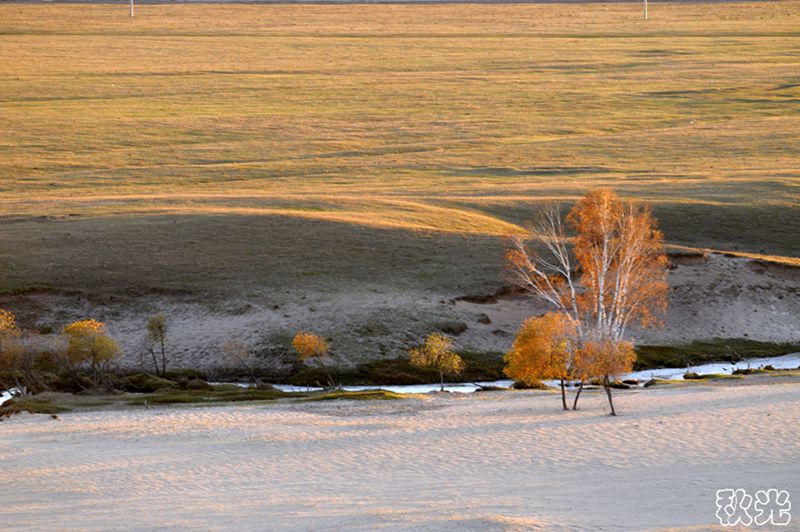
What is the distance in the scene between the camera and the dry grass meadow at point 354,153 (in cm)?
5884

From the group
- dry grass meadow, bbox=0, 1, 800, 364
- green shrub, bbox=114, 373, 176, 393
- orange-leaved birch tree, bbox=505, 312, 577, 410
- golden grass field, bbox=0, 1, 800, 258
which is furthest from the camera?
golden grass field, bbox=0, 1, 800, 258

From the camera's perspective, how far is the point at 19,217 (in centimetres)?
6681

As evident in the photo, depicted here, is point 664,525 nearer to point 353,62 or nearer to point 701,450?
point 701,450

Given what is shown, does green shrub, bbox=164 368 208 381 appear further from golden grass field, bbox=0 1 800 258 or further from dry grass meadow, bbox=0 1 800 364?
golden grass field, bbox=0 1 800 258

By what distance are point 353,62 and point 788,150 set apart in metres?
80.0

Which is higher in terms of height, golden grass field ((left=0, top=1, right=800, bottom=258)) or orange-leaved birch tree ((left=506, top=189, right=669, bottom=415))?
golden grass field ((left=0, top=1, right=800, bottom=258))

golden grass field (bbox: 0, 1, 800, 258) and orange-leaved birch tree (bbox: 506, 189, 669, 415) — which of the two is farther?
golden grass field (bbox: 0, 1, 800, 258)

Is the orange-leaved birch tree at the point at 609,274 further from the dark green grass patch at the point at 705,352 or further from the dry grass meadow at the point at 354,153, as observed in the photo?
the dry grass meadow at the point at 354,153

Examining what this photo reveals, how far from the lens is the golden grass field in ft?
237

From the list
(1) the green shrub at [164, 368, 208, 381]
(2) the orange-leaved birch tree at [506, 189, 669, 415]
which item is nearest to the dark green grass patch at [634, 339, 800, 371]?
(2) the orange-leaved birch tree at [506, 189, 669, 415]

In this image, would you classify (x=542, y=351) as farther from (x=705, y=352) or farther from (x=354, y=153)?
(x=354, y=153)

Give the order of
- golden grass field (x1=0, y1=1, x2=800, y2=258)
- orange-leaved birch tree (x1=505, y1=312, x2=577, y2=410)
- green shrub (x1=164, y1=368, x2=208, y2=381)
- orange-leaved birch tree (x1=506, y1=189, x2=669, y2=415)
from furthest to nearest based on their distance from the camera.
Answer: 1. golden grass field (x1=0, y1=1, x2=800, y2=258)
2. orange-leaved birch tree (x1=506, y1=189, x2=669, y2=415)
3. green shrub (x1=164, y1=368, x2=208, y2=381)
4. orange-leaved birch tree (x1=505, y1=312, x2=577, y2=410)

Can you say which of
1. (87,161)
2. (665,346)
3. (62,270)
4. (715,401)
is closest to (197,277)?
(62,270)

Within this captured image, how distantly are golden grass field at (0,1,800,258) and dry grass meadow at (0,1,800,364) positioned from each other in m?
0.38
